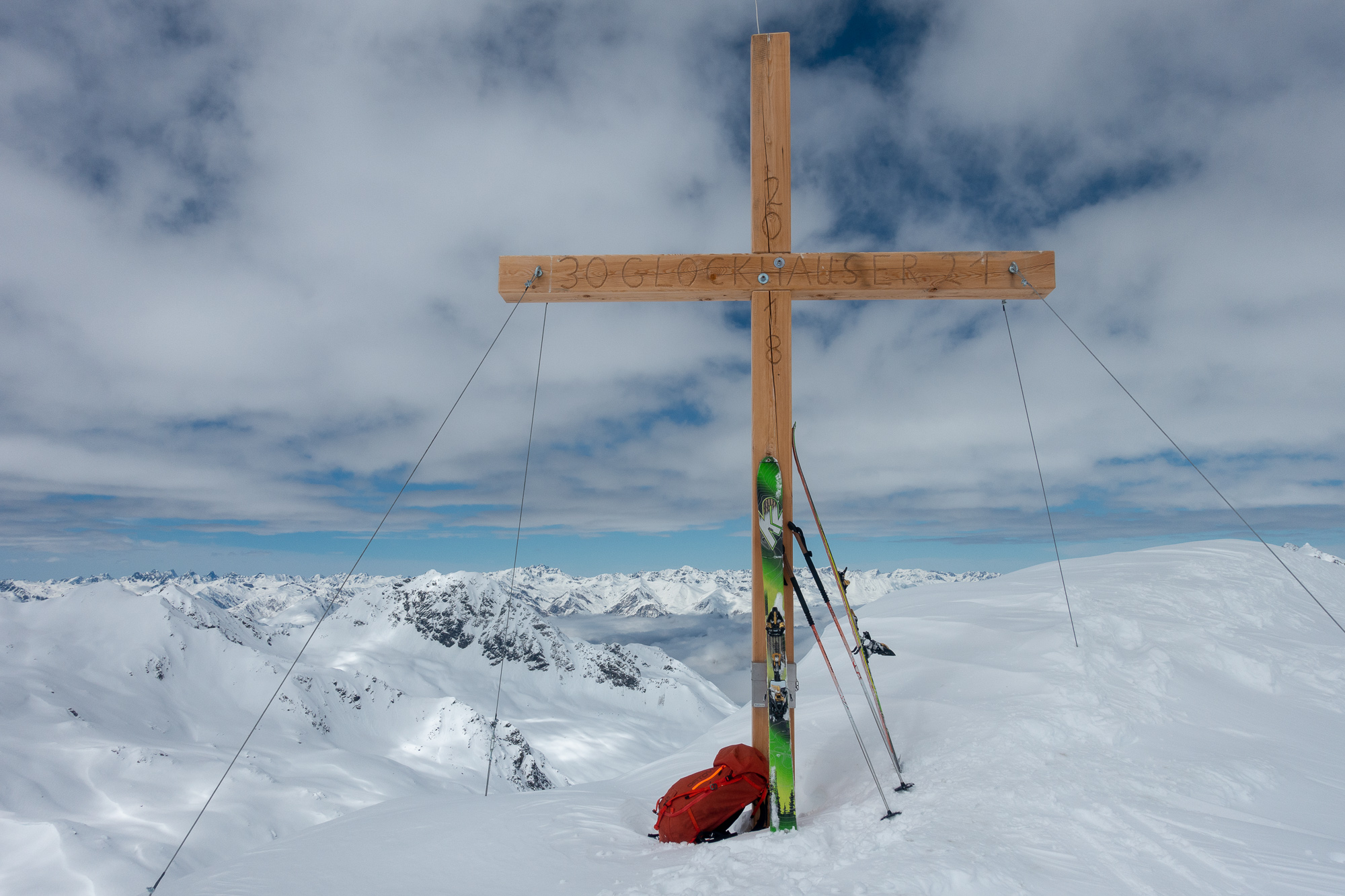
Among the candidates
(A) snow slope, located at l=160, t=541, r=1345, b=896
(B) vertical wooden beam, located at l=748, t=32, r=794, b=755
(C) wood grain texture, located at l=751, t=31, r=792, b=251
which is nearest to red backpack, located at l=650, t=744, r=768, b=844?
(A) snow slope, located at l=160, t=541, r=1345, b=896

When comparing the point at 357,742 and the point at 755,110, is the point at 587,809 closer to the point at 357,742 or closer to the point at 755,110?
the point at 755,110

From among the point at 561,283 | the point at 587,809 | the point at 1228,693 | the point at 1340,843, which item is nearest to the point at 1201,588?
the point at 1228,693

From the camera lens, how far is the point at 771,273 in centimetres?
474

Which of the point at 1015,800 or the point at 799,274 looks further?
the point at 799,274

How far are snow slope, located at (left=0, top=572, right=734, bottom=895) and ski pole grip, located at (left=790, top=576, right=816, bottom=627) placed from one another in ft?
128

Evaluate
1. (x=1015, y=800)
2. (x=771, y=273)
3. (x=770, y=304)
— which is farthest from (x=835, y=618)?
(x=771, y=273)

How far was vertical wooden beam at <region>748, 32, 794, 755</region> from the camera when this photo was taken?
4539 mm

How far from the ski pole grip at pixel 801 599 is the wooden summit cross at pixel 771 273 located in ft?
1.26

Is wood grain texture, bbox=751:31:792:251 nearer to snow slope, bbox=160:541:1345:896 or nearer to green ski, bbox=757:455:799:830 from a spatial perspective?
green ski, bbox=757:455:799:830

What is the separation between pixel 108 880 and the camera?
182 feet

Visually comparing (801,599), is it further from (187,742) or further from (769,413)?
(187,742)

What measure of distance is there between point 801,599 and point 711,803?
156 centimetres

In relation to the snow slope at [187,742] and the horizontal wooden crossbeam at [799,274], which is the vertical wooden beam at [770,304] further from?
the snow slope at [187,742]

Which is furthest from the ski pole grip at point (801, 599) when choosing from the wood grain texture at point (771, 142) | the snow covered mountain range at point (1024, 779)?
the wood grain texture at point (771, 142)
